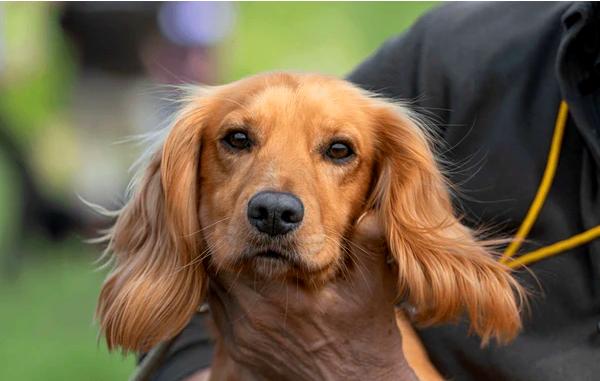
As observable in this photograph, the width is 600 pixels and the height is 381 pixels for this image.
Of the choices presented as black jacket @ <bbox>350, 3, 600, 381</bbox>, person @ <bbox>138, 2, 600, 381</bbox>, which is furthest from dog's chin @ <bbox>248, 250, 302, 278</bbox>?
black jacket @ <bbox>350, 3, 600, 381</bbox>

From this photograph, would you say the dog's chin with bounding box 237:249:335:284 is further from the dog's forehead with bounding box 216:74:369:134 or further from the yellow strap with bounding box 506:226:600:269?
the yellow strap with bounding box 506:226:600:269

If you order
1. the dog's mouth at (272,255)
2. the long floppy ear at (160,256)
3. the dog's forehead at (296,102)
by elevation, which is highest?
the dog's forehead at (296,102)

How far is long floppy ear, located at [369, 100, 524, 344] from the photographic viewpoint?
2.38 metres

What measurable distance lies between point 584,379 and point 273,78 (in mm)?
874

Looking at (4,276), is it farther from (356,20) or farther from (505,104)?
(505,104)

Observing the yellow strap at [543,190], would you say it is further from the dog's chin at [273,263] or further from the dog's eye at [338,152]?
the dog's chin at [273,263]

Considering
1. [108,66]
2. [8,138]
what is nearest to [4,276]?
[8,138]

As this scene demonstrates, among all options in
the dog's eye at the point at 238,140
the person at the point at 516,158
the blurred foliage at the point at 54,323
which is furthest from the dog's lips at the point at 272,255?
the blurred foliage at the point at 54,323

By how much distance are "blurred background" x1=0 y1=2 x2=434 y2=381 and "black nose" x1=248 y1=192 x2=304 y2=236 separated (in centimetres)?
446

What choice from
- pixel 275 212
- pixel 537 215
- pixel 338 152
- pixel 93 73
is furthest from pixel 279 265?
pixel 93 73

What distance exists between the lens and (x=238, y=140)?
2.38 meters

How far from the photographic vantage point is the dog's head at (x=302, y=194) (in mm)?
2293

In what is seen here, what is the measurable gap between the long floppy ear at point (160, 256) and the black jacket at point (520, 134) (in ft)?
1.68

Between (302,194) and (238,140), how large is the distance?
0.24 m
